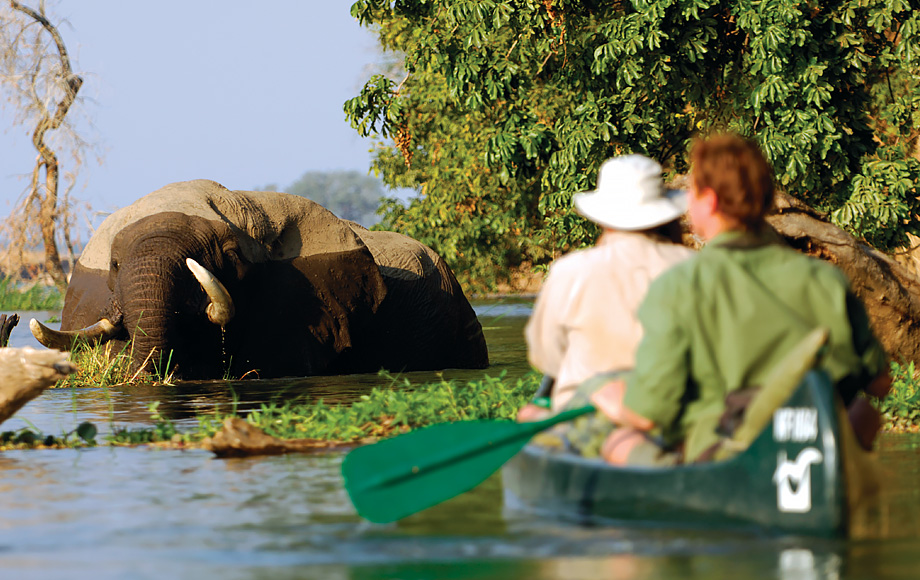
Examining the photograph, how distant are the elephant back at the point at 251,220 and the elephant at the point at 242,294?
17 mm

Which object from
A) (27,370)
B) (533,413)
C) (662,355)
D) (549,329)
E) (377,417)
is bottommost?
(377,417)

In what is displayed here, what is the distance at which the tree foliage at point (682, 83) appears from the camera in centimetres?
1471

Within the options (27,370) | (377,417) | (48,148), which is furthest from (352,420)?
(48,148)

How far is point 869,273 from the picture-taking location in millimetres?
12047

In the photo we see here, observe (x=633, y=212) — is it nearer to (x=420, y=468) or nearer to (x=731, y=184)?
(x=731, y=184)

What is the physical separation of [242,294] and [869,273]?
705 cm

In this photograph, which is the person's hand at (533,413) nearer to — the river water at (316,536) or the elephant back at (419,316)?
the river water at (316,536)

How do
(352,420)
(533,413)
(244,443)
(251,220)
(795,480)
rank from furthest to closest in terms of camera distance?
(251,220) < (352,420) < (244,443) < (533,413) < (795,480)

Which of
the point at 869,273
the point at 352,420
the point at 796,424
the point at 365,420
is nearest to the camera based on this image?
the point at 796,424

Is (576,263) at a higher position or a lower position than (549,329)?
higher

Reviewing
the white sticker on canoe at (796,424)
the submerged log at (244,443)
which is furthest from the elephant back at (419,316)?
the white sticker on canoe at (796,424)

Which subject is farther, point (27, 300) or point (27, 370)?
point (27, 300)

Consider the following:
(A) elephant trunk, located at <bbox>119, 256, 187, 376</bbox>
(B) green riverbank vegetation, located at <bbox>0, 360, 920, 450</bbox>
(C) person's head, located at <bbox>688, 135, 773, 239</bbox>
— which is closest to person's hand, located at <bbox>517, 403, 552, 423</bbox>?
(C) person's head, located at <bbox>688, 135, 773, 239</bbox>

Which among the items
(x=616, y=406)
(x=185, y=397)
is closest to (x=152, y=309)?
(x=185, y=397)
